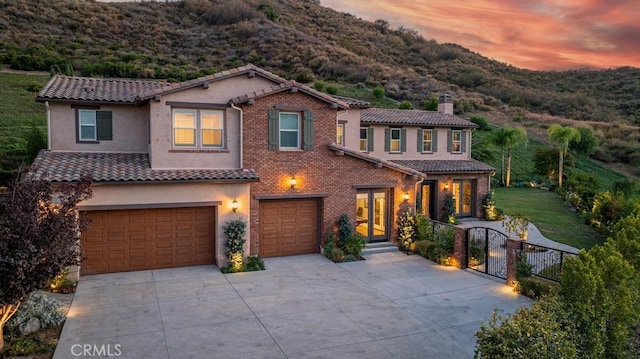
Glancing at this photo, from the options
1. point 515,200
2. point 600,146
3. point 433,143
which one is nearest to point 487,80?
point 600,146

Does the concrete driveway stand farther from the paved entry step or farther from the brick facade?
the brick facade

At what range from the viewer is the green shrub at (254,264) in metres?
15.7

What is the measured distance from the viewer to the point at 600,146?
4916 cm

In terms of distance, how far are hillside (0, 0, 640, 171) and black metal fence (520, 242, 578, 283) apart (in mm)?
39419

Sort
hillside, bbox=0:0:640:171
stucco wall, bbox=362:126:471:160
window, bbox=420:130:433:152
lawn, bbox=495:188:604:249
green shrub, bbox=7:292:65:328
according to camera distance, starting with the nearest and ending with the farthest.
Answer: green shrub, bbox=7:292:65:328, lawn, bbox=495:188:604:249, stucco wall, bbox=362:126:471:160, window, bbox=420:130:433:152, hillside, bbox=0:0:640:171

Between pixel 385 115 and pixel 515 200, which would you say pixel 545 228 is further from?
pixel 385 115

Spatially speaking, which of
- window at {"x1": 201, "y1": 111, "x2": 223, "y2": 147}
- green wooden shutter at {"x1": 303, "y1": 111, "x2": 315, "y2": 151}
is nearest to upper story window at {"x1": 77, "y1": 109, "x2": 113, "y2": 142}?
window at {"x1": 201, "y1": 111, "x2": 223, "y2": 147}

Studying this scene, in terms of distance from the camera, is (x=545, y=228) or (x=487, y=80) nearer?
(x=545, y=228)

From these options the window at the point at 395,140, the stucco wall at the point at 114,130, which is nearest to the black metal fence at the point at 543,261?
the window at the point at 395,140

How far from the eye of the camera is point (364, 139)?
966 inches

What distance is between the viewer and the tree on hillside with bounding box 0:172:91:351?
324 inches

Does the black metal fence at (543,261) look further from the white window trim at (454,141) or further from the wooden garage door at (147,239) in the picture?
the white window trim at (454,141)

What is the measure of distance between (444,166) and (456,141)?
3.15 metres

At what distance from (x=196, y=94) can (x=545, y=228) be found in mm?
18815
